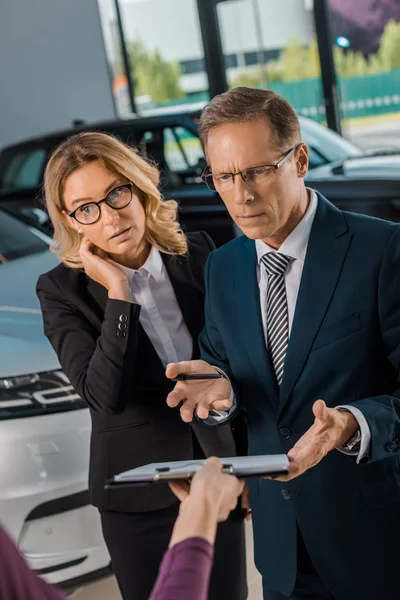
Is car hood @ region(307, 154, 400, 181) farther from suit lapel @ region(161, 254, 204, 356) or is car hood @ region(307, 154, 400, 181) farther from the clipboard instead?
the clipboard

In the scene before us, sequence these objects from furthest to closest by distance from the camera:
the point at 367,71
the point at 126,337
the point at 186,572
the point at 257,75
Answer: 1. the point at 257,75
2. the point at 367,71
3. the point at 126,337
4. the point at 186,572

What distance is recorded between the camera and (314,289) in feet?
5.41

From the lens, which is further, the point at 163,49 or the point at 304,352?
the point at 163,49

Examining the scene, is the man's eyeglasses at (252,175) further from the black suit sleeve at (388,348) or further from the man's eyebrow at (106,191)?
the man's eyebrow at (106,191)

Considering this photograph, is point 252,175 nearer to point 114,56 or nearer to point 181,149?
point 181,149

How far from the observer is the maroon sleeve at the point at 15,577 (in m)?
0.89

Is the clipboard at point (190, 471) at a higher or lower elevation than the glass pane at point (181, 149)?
higher

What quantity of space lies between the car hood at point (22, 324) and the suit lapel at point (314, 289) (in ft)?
4.55

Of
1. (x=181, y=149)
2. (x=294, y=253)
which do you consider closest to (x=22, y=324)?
(x=294, y=253)

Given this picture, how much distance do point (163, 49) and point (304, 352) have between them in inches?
363

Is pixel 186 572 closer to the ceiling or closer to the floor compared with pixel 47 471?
closer to the ceiling

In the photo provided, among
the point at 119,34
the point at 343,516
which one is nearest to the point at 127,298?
the point at 343,516

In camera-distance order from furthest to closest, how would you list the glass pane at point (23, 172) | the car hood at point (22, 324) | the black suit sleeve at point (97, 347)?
1. the glass pane at point (23, 172)
2. the car hood at point (22, 324)
3. the black suit sleeve at point (97, 347)

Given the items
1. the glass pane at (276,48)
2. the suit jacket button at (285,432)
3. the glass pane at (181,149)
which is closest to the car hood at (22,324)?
the suit jacket button at (285,432)
